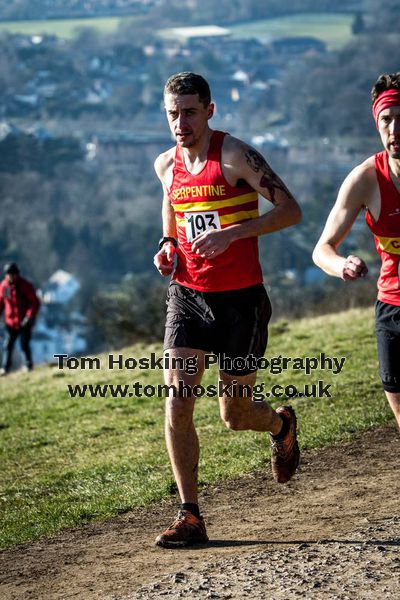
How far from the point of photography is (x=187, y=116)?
6.29 meters

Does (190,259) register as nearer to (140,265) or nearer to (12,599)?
(12,599)

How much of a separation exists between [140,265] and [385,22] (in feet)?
153

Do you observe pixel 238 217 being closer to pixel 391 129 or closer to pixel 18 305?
pixel 391 129

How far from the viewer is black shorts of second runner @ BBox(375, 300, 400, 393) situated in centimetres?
569

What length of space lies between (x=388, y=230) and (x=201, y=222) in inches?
44.4

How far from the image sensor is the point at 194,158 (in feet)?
20.9

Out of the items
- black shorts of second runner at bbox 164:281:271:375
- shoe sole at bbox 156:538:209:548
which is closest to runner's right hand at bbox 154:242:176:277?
black shorts of second runner at bbox 164:281:271:375

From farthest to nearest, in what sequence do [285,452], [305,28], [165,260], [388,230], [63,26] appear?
[63,26], [305,28], [285,452], [165,260], [388,230]

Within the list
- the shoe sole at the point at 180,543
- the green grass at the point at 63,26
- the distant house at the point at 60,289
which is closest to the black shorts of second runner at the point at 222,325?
the shoe sole at the point at 180,543

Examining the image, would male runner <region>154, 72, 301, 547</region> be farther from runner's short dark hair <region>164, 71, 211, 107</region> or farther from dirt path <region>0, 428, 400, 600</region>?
dirt path <region>0, 428, 400, 600</region>

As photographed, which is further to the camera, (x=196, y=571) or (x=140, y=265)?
(x=140, y=265)

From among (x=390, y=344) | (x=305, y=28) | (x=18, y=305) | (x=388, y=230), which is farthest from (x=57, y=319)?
(x=388, y=230)

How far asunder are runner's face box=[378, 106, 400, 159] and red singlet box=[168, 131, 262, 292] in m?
1.02

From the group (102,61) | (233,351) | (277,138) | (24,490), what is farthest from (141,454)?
(102,61)
